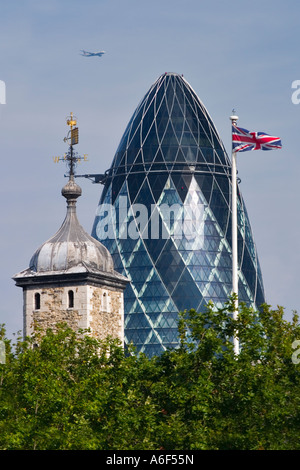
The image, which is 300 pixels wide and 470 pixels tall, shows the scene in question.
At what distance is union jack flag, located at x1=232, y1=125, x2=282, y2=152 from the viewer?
8181 cm

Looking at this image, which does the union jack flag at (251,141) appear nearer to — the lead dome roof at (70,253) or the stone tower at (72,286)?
the stone tower at (72,286)

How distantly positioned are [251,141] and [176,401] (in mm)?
15633

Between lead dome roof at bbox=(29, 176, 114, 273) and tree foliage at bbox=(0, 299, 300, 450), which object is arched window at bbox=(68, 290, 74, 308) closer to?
lead dome roof at bbox=(29, 176, 114, 273)

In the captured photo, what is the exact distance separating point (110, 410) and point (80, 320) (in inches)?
1094

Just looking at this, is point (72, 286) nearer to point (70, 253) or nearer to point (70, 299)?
point (70, 299)

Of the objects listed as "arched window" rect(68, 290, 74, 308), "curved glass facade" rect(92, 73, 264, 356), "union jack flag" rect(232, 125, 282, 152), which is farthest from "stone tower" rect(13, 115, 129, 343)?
"curved glass facade" rect(92, 73, 264, 356)

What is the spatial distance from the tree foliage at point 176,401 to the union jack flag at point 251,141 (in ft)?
29.5

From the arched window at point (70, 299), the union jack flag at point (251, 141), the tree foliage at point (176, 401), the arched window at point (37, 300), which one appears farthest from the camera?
the arched window at point (37, 300)

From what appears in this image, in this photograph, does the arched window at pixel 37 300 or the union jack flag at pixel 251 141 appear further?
the arched window at pixel 37 300

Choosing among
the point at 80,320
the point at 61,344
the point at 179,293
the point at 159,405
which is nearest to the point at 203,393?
the point at 159,405

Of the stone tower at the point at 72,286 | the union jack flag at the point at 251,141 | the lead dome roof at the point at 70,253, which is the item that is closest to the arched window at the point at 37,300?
the stone tower at the point at 72,286

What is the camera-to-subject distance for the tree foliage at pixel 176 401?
235 feet

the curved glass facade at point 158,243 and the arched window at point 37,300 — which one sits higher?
the curved glass facade at point 158,243

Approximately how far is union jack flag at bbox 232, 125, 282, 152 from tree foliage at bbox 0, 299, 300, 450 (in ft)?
29.5
